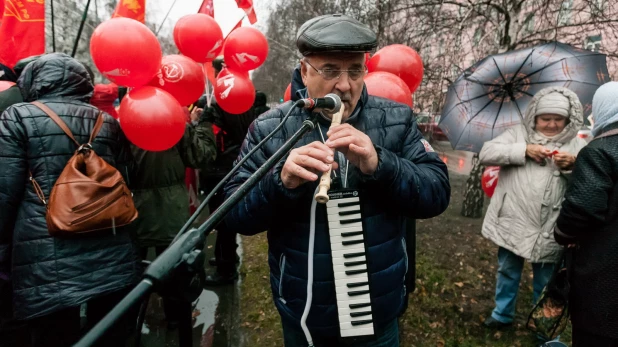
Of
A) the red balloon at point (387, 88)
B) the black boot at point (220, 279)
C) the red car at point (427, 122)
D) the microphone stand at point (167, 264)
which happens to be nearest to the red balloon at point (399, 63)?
the red balloon at point (387, 88)

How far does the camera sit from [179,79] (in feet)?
9.80

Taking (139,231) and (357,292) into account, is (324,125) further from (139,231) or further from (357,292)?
(139,231)

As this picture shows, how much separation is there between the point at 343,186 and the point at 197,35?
2.93m

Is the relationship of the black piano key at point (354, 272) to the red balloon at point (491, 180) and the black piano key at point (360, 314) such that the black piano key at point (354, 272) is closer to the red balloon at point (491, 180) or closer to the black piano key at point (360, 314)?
the black piano key at point (360, 314)

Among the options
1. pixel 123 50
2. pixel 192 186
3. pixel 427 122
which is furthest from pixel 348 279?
pixel 427 122

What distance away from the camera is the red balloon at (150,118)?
2377 mm

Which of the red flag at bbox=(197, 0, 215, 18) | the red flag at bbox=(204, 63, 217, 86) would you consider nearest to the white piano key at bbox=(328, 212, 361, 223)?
the red flag at bbox=(204, 63, 217, 86)

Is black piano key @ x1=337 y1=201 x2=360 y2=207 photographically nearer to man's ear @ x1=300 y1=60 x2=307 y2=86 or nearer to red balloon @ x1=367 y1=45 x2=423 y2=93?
man's ear @ x1=300 y1=60 x2=307 y2=86

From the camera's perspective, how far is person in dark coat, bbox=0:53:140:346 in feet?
6.43

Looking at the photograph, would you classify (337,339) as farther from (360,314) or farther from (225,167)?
(225,167)

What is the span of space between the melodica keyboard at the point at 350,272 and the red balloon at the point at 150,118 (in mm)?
1514

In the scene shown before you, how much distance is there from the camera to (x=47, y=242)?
6.46ft

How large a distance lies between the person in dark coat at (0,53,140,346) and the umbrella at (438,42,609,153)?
309 centimetres

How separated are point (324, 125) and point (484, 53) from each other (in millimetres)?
5105
